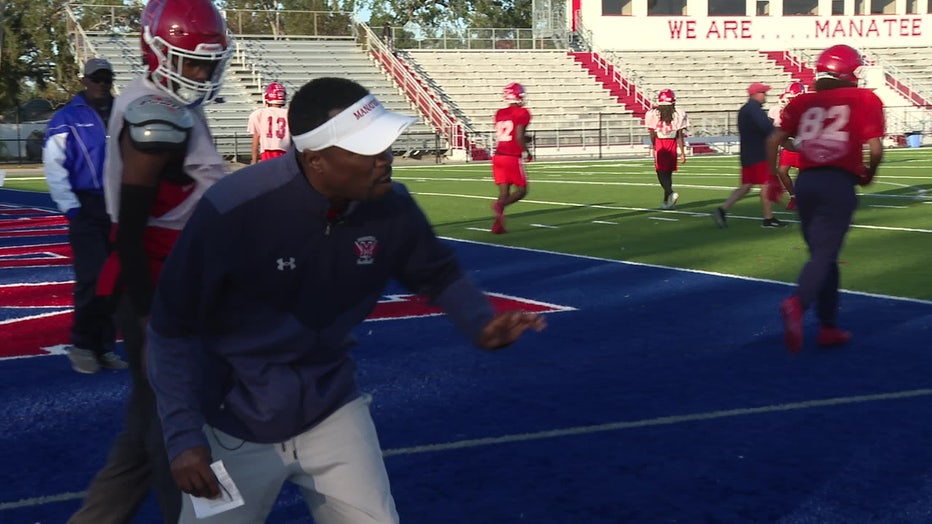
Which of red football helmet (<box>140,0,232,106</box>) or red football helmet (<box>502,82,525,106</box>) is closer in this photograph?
red football helmet (<box>140,0,232,106</box>)

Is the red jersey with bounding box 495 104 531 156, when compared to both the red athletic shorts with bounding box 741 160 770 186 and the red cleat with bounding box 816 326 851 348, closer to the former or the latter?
the red athletic shorts with bounding box 741 160 770 186

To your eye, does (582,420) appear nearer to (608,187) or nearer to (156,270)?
(156,270)

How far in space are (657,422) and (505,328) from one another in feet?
9.59

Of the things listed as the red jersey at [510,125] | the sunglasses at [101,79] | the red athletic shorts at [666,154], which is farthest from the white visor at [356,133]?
the red athletic shorts at [666,154]

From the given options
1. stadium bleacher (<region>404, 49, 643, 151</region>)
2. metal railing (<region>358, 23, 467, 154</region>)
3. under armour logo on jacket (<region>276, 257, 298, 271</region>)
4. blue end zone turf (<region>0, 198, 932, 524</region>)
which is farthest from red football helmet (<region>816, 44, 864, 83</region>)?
stadium bleacher (<region>404, 49, 643, 151</region>)

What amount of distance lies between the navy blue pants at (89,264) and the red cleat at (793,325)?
13.1ft

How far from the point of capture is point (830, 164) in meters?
7.66

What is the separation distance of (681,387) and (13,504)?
11.4 ft

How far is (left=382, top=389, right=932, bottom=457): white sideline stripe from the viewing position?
5711 mm

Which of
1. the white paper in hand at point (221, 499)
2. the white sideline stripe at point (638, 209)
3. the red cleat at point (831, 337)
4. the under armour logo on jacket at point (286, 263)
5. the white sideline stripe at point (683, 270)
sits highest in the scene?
the under armour logo on jacket at point (286, 263)

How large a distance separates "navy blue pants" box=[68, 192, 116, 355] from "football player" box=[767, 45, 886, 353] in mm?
4094

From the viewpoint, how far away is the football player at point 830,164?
762 centimetres

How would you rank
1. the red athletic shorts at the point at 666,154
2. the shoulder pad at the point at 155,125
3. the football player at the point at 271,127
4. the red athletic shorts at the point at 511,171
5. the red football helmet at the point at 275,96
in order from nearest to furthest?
the shoulder pad at the point at 155,125
the football player at the point at 271,127
the red football helmet at the point at 275,96
the red athletic shorts at the point at 511,171
the red athletic shorts at the point at 666,154

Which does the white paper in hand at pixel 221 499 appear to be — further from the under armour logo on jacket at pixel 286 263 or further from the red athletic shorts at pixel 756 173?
the red athletic shorts at pixel 756 173
